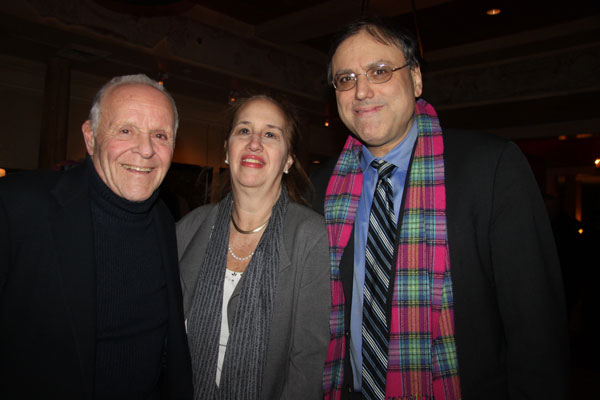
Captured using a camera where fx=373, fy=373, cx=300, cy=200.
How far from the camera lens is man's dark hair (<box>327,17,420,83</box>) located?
170cm

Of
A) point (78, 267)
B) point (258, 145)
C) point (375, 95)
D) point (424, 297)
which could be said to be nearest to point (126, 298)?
point (78, 267)

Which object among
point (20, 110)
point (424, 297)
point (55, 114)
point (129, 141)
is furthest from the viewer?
point (20, 110)

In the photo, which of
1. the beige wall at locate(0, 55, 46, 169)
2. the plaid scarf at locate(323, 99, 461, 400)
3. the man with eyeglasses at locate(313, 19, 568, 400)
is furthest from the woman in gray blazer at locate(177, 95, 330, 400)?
the beige wall at locate(0, 55, 46, 169)

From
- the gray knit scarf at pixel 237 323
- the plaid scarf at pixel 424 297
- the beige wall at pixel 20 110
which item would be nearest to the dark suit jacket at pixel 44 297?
the gray knit scarf at pixel 237 323

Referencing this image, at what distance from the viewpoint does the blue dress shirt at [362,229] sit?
1713 mm

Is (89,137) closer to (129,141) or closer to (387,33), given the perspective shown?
(129,141)

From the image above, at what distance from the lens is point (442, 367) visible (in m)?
1.51

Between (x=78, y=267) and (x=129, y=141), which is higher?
(x=129, y=141)

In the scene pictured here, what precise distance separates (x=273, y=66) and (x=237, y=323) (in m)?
6.67

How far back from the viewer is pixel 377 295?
162 centimetres

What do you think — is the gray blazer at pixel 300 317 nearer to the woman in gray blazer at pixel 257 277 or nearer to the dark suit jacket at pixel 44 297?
the woman in gray blazer at pixel 257 277

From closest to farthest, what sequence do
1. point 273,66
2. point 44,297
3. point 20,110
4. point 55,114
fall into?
point 44,297
point 55,114
point 20,110
point 273,66

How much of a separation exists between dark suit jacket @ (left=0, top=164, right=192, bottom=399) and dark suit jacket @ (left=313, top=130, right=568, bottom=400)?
1.43 m

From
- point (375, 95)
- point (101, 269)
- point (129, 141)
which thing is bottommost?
point (101, 269)
